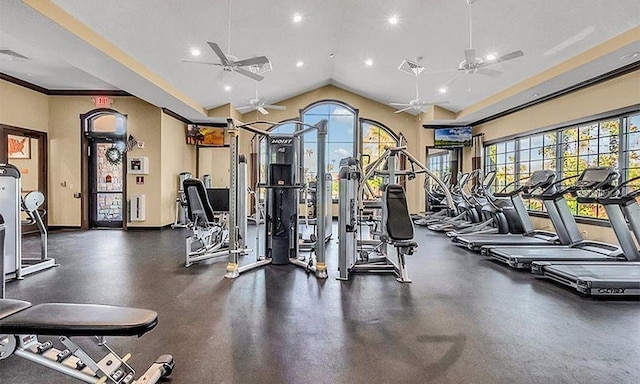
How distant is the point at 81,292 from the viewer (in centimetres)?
401

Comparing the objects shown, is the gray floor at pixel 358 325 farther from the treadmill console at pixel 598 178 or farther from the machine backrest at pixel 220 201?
the machine backrest at pixel 220 201

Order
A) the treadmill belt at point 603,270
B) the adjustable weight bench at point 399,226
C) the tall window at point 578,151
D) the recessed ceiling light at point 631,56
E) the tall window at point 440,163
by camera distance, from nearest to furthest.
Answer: the treadmill belt at point 603,270, the adjustable weight bench at point 399,226, the recessed ceiling light at point 631,56, the tall window at point 578,151, the tall window at point 440,163

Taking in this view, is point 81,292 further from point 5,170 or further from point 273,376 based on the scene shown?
point 273,376

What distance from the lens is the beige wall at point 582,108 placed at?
6238 millimetres

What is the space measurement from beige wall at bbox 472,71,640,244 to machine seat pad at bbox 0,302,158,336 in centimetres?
750

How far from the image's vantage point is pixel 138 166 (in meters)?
9.34

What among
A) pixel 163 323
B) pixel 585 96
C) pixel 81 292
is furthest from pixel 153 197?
pixel 585 96

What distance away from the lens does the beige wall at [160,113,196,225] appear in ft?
31.4

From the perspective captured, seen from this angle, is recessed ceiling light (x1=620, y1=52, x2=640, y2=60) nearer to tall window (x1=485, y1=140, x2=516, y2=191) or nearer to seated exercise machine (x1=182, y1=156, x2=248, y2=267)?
tall window (x1=485, y1=140, x2=516, y2=191)

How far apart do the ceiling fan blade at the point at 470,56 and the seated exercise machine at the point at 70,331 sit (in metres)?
5.33

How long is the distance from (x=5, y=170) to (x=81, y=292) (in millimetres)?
1901

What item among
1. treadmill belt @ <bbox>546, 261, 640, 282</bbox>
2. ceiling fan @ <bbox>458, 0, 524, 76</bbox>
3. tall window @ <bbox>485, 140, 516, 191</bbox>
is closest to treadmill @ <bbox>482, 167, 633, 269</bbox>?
treadmill belt @ <bbox>546, 261, 640, 282</bbox>

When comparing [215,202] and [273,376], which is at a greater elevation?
[215,202]

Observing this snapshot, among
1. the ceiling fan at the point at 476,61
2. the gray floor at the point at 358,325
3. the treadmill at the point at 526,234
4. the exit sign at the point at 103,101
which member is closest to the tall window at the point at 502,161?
the treadmill at the point at 526,234
